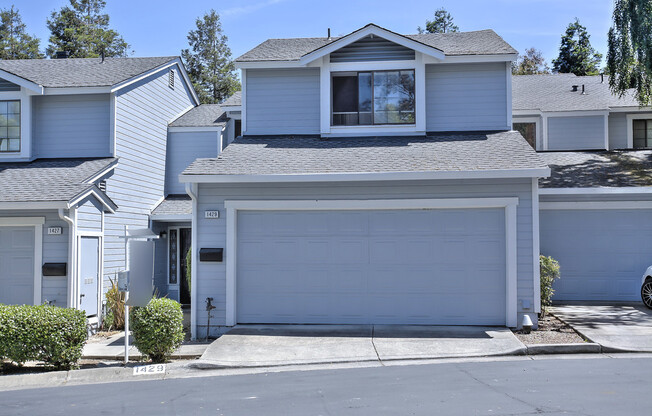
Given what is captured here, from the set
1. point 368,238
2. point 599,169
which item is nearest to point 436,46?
point 599,169

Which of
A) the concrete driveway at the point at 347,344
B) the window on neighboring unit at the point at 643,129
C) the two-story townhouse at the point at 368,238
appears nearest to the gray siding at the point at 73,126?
the two-story townhouse at the point at 368,238

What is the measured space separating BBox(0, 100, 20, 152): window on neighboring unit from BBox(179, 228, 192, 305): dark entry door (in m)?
5.38

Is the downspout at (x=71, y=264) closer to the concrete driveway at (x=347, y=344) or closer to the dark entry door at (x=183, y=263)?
the concrete driveway at (x=347, y=344)

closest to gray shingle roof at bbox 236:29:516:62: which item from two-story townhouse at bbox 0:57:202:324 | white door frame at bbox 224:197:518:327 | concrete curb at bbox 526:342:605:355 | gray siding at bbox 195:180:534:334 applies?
two-story townhouse at bbox 0:57:202:324

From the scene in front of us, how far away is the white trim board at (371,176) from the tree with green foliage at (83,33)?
28491 millimetres

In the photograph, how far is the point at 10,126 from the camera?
53.4ft

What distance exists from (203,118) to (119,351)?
36.3 ft

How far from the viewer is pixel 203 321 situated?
12289 millimetres

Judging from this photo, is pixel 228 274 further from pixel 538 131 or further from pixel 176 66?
pixel 538 131

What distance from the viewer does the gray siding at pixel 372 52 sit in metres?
15.4

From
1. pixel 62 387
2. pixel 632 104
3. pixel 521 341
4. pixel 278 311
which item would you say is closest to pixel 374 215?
pixel 278 311

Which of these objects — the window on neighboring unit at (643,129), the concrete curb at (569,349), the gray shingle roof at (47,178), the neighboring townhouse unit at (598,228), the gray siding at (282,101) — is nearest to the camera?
the concrete curb at (569,349)

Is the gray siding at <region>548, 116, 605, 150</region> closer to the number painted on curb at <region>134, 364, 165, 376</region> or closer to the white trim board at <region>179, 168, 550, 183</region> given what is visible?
the white trim board at <region>179, 168, 550, 183</region>

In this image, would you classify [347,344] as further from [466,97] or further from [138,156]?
[138,156]
